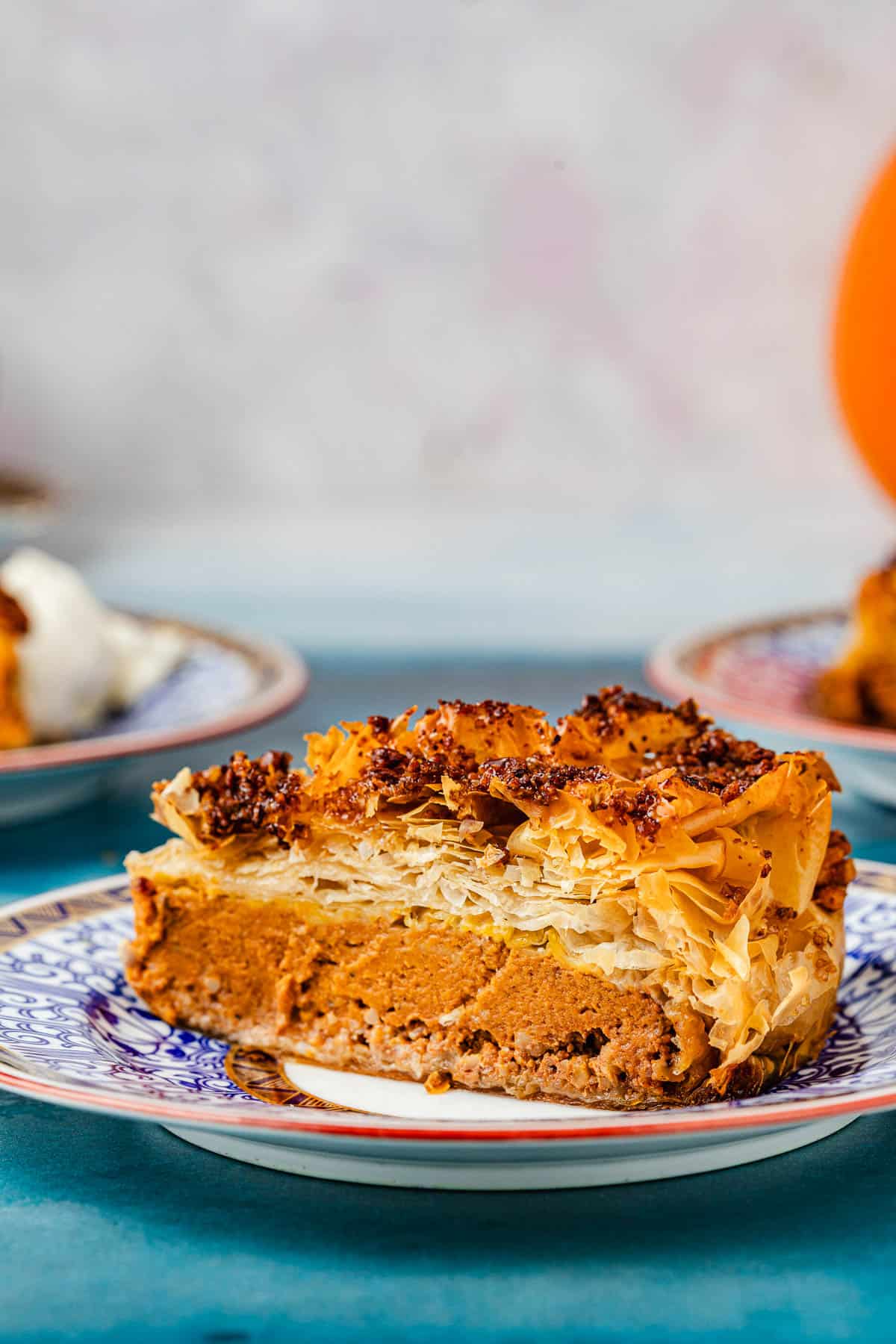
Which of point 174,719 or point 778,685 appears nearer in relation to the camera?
point 174,719

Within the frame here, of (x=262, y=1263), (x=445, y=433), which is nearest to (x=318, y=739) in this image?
(x=262, y=1263)

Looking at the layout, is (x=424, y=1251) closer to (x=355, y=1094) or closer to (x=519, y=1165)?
(x=519, y=1165)

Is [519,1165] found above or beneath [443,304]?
beneath

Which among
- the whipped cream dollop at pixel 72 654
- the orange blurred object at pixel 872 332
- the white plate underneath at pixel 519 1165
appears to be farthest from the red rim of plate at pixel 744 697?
the white plate underneath at pixel 519 1165

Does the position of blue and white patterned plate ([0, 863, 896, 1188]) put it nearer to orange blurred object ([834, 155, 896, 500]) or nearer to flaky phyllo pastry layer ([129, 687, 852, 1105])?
flaky phyllo pastry layer ([129, 687, 852, 1105])

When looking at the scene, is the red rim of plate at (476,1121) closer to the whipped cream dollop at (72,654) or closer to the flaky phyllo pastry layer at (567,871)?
the flaky phyllo pastry layer at (567,871)

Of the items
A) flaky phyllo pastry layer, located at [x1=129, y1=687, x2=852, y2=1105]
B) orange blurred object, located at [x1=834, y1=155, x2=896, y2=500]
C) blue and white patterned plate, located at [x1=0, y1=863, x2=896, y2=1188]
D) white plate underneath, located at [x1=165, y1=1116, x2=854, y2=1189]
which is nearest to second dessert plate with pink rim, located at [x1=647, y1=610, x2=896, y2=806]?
blue and white patterned plate, located at [x1=0, y1=863, x2=896, y2=1188]

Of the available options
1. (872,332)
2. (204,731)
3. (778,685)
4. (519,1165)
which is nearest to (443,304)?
(872,332)
